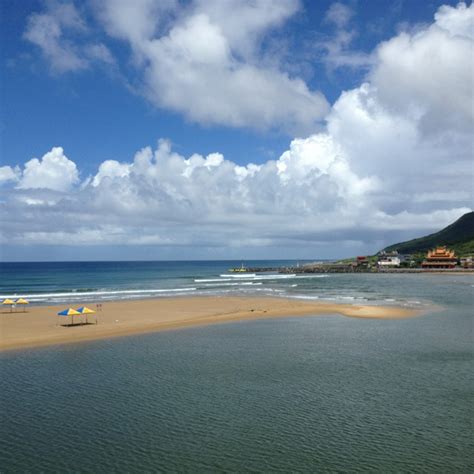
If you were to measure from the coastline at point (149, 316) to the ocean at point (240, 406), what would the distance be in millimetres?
4200

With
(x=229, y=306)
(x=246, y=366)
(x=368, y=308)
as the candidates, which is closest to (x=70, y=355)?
(x=246, y=366)

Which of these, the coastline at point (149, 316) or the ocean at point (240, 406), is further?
the coastline at point (149, 316)

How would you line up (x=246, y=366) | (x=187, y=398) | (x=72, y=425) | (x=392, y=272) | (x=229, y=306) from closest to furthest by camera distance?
(x=72, y=425) < (x=187, y=398) < (x=246, y=366) < (x=229, y=306) < (x=392, y=272)

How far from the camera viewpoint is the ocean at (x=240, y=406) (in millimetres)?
14219

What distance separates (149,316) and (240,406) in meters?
29.0

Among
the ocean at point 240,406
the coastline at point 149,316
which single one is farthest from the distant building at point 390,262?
the ocean at point 240,406

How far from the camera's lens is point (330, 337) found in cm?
3369

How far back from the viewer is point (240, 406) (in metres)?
18.6

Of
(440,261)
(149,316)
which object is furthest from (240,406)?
(440,261)

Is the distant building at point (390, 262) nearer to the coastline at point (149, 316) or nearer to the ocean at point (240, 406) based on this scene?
the coastline at point (149, 316)

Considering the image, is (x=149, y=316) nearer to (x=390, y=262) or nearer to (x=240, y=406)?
(x=240, y=406)

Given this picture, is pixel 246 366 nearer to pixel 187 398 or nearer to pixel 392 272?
pixel 187 398

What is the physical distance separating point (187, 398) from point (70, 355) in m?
12.0

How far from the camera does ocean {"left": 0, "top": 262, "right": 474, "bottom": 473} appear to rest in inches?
560
